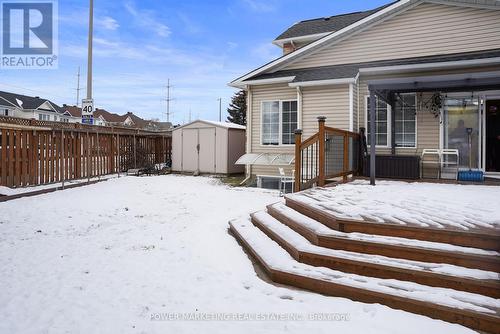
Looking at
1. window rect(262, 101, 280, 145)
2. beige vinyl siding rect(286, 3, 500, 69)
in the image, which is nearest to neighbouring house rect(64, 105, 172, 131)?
window rect(262, 101, 280, 145)

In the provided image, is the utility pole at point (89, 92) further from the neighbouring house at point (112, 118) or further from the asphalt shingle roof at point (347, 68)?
the neighbouring house at point (112, 118)

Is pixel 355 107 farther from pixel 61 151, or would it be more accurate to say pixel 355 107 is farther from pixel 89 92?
pixel 61 151

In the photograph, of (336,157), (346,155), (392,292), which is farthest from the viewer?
(336,157)

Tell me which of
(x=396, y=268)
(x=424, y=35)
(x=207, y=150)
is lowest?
(x=396, y=268)

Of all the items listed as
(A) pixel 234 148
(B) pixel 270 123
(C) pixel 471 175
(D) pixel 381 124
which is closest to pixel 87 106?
(A) pixel 234 148

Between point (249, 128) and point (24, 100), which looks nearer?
point (249, 128)

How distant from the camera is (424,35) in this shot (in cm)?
968

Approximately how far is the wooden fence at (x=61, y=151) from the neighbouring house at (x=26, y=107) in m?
38.7

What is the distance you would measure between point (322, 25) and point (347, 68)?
6.85 meters

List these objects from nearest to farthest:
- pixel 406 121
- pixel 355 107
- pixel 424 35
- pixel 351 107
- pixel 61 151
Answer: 1. pixel 406 121
2. pixel 424 35
3. pixel 351 107
4. pixel 355 107
5. pixel 61 151

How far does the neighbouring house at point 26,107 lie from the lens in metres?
45.6

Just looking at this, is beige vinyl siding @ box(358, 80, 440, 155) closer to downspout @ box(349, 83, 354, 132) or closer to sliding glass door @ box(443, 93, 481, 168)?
sliding glass door @ box(443, 93, 481, 168)

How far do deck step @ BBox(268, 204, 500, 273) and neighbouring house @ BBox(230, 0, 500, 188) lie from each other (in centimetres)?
422

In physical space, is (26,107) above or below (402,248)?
above
